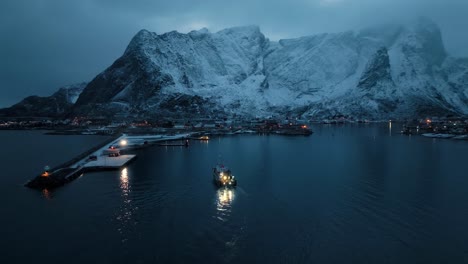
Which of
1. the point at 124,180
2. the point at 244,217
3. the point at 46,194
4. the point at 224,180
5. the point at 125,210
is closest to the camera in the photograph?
the point at 244,217

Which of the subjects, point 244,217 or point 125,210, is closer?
point 244,217

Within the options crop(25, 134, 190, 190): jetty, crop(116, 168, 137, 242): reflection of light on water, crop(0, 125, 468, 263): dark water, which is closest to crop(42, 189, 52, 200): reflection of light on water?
crop(0, 125, 468, 263): dark water

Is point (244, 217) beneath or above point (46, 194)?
beneath

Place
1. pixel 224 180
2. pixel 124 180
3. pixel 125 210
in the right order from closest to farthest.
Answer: pixel 125 210, pixel 224 180, pixel 124 180

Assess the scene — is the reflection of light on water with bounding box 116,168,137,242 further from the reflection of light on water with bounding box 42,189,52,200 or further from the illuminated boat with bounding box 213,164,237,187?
the illuminated boat with bounding box 213,164,237,187

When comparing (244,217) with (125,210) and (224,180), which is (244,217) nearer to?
(125,210)

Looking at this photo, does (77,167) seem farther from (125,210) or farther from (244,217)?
(244,217)

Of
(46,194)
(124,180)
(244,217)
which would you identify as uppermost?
(124,180)

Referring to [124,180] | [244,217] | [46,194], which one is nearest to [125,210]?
[244,217]

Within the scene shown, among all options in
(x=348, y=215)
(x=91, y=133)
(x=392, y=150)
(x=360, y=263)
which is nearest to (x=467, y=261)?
(x=360, y=263)
